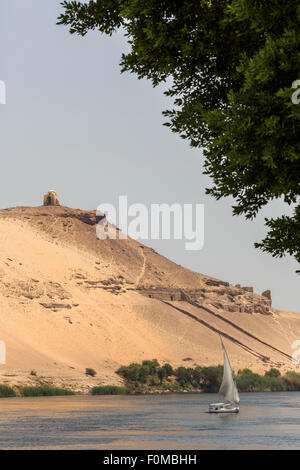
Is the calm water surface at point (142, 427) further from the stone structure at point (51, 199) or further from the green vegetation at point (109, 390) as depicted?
the stone structure at point (51, 199)

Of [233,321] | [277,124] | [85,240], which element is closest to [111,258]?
[85,240]

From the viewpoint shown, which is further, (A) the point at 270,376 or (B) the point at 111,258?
(B) the point at 111,258

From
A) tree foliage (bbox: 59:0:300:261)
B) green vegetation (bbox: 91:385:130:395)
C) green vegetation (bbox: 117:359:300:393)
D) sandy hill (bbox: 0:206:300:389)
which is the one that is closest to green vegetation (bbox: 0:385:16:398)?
sandy hill (bbox: 0:206:300:389)

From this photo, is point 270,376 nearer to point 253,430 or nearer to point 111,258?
point 111,258

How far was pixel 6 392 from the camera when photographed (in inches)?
3120

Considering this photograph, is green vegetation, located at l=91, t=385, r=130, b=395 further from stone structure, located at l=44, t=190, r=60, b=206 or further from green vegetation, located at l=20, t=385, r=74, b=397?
stone structure, located at l=44, t=190, r=60, b=206

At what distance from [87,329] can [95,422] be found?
62.0 meters

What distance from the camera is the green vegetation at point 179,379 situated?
95312 mm

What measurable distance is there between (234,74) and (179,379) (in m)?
87.8

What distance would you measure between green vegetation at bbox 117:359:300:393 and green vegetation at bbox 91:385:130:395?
96.5 inches

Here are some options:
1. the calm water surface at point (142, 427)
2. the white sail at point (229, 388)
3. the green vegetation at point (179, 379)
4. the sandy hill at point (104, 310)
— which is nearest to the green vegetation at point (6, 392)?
the sandy hill at point (104, 310)

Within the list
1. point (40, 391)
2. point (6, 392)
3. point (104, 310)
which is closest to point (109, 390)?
point (40, 391)

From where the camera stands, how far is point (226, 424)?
50188 millimetres

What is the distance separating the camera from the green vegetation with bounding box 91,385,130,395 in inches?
3460
